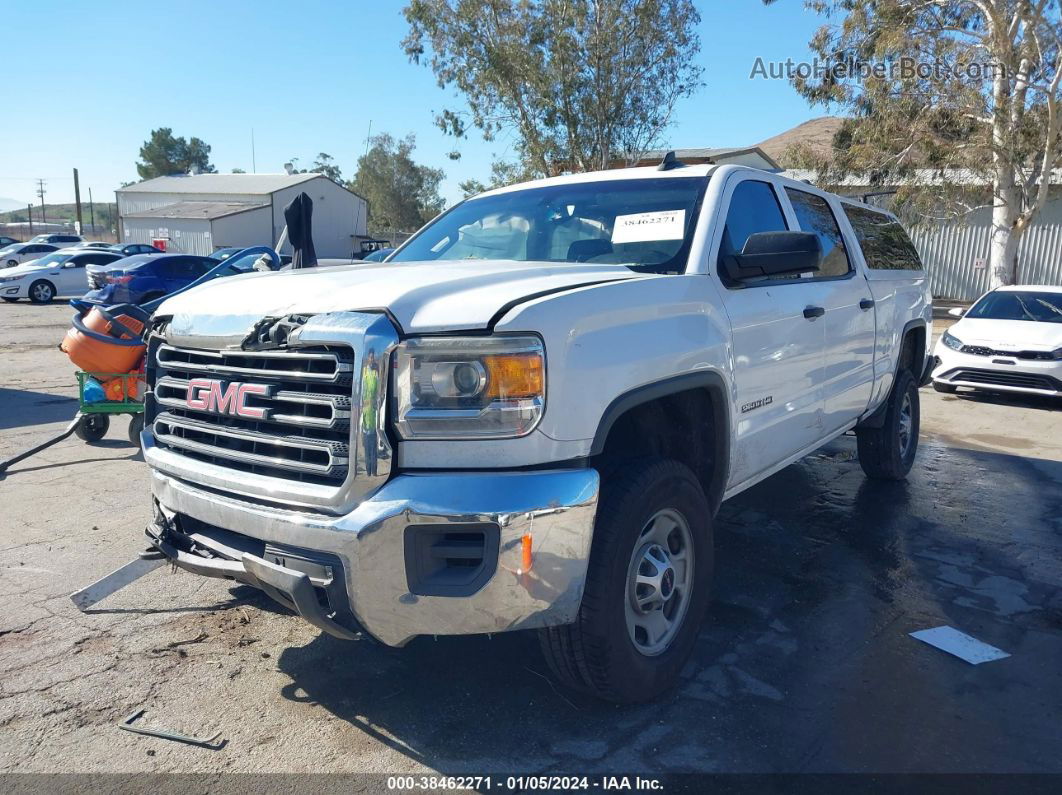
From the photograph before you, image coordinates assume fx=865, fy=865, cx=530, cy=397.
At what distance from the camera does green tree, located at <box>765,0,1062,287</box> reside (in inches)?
805

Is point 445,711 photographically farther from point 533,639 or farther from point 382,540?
point 382,540

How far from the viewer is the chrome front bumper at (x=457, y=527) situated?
8.48ft

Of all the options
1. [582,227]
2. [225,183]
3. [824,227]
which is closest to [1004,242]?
[824,227]

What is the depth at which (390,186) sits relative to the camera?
65875mm

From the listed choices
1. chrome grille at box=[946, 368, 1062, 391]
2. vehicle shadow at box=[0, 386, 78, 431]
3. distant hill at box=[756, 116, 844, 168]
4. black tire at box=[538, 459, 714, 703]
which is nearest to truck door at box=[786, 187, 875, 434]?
black tire at box=[538, 459, 714, 703]

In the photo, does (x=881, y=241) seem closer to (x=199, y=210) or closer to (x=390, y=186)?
(x=199, y=210)

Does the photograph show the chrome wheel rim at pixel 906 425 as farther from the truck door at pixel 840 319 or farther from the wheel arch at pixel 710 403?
the wheel arch at pixel 710 403

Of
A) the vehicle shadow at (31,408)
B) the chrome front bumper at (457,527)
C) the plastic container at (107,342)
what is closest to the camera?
the chrome front bumper at (457,527)

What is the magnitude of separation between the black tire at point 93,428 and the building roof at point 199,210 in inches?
1608

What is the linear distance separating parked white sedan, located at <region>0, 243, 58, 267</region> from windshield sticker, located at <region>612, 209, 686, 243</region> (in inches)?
1348

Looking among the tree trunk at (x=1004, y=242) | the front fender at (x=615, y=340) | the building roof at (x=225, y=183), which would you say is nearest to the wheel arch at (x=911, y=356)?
the front fender at (x=615, y=340)

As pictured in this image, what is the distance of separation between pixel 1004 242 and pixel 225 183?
46654mm

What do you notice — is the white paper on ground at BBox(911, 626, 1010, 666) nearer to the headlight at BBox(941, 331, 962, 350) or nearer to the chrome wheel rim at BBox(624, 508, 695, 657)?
the chrome wheel rim at BBox(624, 508, 695, 657)

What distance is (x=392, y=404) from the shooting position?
2.68 metres
